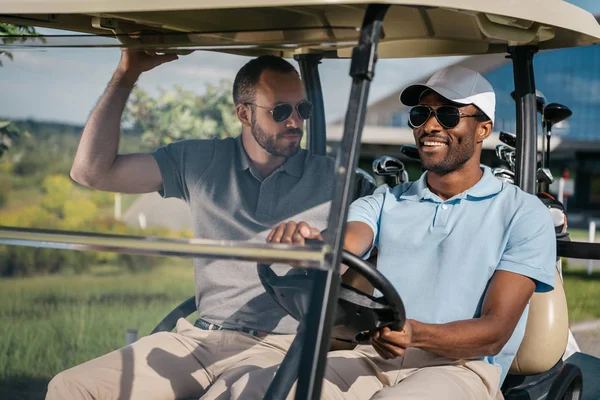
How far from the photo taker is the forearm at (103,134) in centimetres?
207

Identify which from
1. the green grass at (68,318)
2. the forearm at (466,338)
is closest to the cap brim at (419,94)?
the forearm at (466,338)

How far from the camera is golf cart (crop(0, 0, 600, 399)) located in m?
1.78

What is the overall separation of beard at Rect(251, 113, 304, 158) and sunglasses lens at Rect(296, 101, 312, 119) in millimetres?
35

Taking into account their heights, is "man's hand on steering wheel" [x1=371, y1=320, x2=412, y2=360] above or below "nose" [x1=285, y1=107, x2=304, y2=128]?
below

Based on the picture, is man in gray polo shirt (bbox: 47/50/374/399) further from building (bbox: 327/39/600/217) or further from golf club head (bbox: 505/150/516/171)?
building (bbox: 327/39/600/217)

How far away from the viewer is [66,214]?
6.67 feet

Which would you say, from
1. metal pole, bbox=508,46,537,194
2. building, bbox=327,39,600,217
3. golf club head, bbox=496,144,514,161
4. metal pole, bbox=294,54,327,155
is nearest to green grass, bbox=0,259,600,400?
metal pole, bbox=294,54,327,155

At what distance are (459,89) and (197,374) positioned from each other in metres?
1.15

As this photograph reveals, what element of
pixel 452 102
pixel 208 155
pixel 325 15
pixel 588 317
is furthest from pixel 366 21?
pixel 588 317

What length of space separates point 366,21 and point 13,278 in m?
1.12

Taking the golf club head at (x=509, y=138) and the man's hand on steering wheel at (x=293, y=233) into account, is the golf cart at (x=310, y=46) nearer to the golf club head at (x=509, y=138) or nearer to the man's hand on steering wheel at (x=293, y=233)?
the man's hand on steering wheel at (x=293, y=233)

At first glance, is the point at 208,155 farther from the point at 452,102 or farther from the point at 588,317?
the point at 588,317

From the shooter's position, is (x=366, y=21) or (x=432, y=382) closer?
(x=366, y=21)

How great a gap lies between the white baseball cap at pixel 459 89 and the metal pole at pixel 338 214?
78 centimetres
